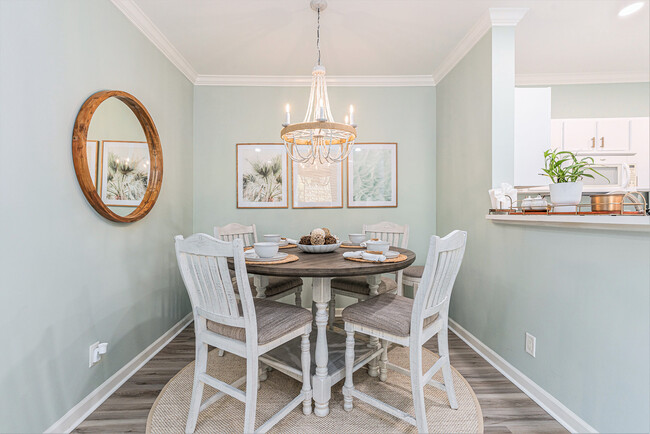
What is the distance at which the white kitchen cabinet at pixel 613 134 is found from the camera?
3.02 metres

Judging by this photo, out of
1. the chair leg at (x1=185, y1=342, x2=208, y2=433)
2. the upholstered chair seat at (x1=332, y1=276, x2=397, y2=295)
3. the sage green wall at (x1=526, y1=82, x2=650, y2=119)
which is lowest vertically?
the chair leg at (x1=185, y1=342, x2=208, y2=433)

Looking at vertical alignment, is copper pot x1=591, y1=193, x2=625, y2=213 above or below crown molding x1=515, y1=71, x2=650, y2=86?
below

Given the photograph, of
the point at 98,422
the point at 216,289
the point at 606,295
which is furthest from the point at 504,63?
the point at 98,422

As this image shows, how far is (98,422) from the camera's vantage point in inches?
62.4

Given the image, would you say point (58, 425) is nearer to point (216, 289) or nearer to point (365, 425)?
point (216, 289)

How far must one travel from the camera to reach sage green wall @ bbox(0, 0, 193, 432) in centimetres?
127

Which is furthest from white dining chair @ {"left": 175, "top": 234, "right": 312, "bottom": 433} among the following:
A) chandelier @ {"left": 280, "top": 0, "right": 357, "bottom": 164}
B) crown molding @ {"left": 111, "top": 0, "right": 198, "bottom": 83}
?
crown molding @ {"left": 111, "top": 0, "right": 198, "bottom": 83}

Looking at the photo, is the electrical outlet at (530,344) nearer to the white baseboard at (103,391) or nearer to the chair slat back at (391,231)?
the chair slat back at (391,231)

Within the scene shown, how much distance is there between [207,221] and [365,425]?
2.51 metres

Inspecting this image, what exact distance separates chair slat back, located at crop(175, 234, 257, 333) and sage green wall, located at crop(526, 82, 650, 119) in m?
3.87

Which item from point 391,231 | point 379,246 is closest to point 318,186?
point 391,231

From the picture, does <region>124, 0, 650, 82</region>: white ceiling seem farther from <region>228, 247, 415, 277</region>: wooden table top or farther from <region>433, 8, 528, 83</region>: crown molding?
<region>228, 247, 415, 277</region>: wooden table top

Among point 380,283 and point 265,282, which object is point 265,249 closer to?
point 265,282

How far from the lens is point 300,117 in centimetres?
327
